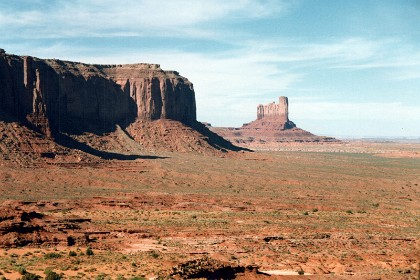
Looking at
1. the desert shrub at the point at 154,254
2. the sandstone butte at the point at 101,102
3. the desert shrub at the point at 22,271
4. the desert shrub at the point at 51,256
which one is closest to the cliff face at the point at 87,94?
the sandstone butte at the point at 101,102

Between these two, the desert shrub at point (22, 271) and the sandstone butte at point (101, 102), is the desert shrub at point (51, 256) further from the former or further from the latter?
the sandstone butte at point (101, 102)

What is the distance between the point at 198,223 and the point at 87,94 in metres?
85.1

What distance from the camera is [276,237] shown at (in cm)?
4009

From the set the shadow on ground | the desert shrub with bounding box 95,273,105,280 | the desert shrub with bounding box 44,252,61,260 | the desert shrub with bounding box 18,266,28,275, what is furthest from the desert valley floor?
the shadow on ground

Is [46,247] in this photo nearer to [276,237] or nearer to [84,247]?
[84,247]

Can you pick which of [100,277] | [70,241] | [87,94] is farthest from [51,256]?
[87,94]

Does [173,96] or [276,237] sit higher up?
[173,96]

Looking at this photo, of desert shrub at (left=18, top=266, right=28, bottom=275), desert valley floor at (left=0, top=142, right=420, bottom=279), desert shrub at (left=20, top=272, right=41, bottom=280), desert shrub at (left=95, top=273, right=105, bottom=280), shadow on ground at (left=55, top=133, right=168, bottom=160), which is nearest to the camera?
desert shrub at (left=20, top=272, right=41, bottom=280)

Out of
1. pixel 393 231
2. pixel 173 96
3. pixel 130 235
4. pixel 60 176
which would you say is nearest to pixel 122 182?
pixel 60 176

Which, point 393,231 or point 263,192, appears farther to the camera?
Answer: point 263,192

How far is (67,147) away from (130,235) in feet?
189

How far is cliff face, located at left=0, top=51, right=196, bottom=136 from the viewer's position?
314 feet

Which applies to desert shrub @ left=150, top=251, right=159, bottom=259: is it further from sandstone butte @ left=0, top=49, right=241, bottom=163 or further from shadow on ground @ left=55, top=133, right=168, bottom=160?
shadow on ground @ left=55, top=133, right=168, bottom=160

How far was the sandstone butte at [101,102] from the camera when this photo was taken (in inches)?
3765
